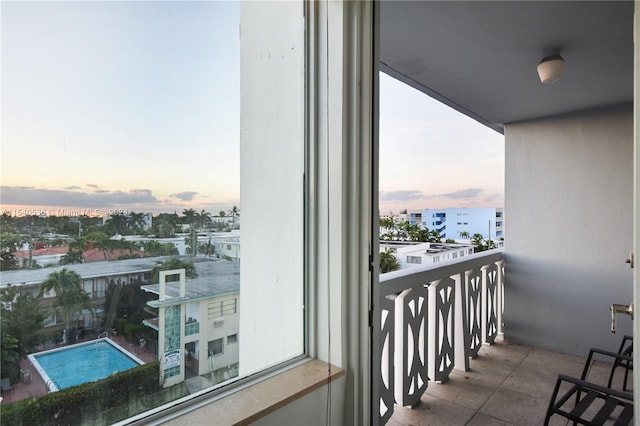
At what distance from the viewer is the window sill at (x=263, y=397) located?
35.2 inches

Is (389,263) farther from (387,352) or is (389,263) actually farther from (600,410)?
(600,410)

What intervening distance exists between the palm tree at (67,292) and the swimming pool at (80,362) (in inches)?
2.3

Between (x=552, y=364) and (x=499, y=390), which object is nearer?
(x=499, y=390)

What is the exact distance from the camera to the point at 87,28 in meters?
0.80

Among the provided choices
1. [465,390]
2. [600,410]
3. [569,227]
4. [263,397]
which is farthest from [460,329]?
[263,397]

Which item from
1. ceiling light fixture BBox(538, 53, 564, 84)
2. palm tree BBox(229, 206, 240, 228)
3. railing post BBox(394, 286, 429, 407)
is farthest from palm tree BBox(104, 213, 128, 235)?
ceiling light fixture BBox(538, 53, 564, 84)

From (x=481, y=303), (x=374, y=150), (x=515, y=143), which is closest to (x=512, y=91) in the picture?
(x=515, y=143)

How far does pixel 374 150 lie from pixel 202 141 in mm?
604

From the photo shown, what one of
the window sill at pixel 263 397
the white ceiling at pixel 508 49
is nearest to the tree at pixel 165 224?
the window sill at pixel 263 397

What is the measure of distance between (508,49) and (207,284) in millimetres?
2144

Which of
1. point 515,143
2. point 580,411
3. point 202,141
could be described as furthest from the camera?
point 515,143

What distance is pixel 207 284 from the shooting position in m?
1.03

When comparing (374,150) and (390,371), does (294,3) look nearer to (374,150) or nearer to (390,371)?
(374,150)

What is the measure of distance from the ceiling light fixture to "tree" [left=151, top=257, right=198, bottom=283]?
2.33 metres
